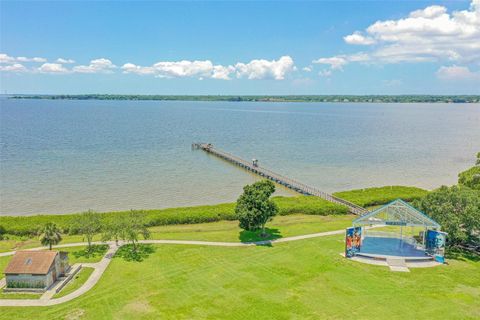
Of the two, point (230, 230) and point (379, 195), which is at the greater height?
point (379, 195)

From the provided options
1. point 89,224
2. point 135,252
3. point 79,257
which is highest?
point 89,224

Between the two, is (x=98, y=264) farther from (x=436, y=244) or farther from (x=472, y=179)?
(x=472, y=179)

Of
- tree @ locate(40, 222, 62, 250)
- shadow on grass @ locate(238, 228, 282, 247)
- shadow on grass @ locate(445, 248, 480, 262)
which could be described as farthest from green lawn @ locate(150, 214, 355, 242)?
shadow on grass @ locate(445, 248, 480, 262)

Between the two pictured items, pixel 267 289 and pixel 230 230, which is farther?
pixel 230 230

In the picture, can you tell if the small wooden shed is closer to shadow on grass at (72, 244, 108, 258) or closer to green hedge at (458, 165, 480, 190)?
shadow on grass at (72, 244, 108, 258)

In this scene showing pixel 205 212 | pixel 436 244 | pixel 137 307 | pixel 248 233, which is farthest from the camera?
pixel 205 212

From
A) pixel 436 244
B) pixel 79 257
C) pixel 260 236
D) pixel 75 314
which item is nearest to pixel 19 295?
pixel 75 314

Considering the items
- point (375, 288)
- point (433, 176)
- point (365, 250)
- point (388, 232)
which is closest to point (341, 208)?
point (388, 232)

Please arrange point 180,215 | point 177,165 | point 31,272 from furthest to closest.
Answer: point 177,165 → point 180,215 → point 31,272
